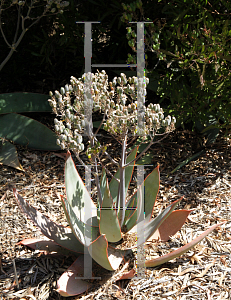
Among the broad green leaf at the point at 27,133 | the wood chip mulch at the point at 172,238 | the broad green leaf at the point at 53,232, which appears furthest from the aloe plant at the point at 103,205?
the broad green leaf at the point at 27,133

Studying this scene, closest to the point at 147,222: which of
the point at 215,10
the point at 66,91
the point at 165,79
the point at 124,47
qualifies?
the point at 66,91

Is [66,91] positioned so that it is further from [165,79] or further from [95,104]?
[165,79]

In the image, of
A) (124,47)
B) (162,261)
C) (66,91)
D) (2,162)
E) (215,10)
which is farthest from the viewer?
(124,47)

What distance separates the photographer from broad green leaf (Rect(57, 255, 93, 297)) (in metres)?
1.63

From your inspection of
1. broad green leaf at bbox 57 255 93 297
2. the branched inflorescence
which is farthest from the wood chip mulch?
the branched inflorescence

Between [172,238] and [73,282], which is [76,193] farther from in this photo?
[172,238]

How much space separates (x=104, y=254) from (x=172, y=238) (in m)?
0.66

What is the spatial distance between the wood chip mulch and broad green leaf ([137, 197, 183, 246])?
0.20 metres

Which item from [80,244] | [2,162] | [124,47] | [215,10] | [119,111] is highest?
[215,10]

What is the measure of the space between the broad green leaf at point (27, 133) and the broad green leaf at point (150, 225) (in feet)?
4.34

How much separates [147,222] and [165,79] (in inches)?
53.3

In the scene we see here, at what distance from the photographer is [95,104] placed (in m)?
1.58

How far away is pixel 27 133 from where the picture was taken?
294 centimetres

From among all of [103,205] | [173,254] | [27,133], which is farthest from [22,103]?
[173,254]
